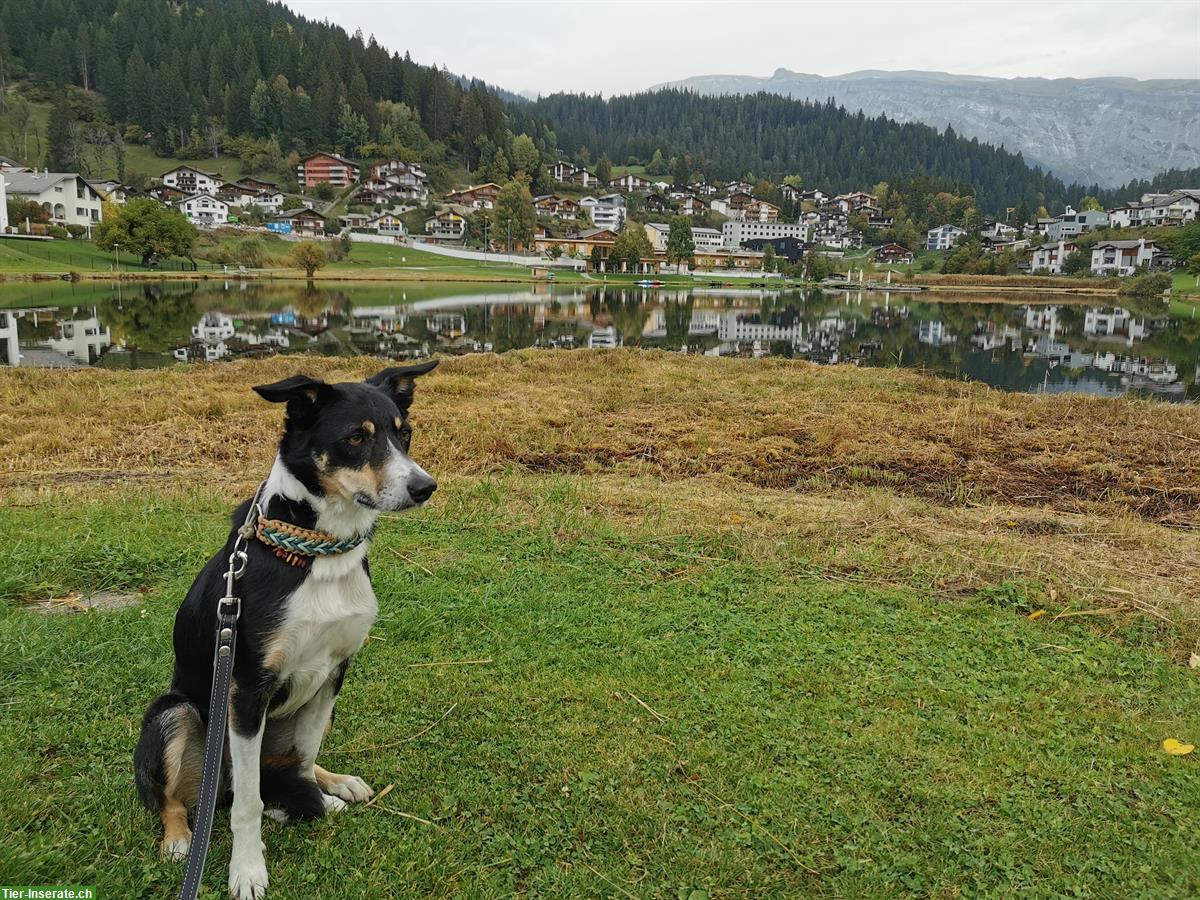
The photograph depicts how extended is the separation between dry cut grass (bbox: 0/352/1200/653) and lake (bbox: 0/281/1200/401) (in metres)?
8.33

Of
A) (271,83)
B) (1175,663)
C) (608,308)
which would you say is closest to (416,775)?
(1175,663)

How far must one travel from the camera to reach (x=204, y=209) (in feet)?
366

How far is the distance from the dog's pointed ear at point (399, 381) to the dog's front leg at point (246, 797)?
134 centimetres

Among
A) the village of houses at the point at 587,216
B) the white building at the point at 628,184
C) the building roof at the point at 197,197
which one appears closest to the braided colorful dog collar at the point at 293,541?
the village of houses at the point at 587,216

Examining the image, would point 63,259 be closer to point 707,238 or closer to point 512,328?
point 512,328

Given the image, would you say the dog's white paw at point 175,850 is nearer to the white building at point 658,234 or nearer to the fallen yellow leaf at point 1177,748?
the fallen yellow leaf at point 1177,748

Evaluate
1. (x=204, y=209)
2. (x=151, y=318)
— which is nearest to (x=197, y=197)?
(x=204, y=209)

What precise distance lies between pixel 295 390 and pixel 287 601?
79cm

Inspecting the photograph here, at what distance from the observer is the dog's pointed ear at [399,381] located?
10.7ft

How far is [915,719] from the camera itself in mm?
4160

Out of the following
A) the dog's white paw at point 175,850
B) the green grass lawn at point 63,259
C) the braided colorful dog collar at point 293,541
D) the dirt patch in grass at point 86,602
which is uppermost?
the green grass lawn at point 63,259

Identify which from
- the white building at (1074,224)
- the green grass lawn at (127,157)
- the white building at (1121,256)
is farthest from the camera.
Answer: the white building at (1074,224)

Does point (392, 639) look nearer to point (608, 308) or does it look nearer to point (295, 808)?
point (295, 808)

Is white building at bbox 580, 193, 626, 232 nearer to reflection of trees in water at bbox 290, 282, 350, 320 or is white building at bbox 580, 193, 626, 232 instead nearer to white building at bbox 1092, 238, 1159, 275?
white building at bbox 1092, 238, 1159, 275
